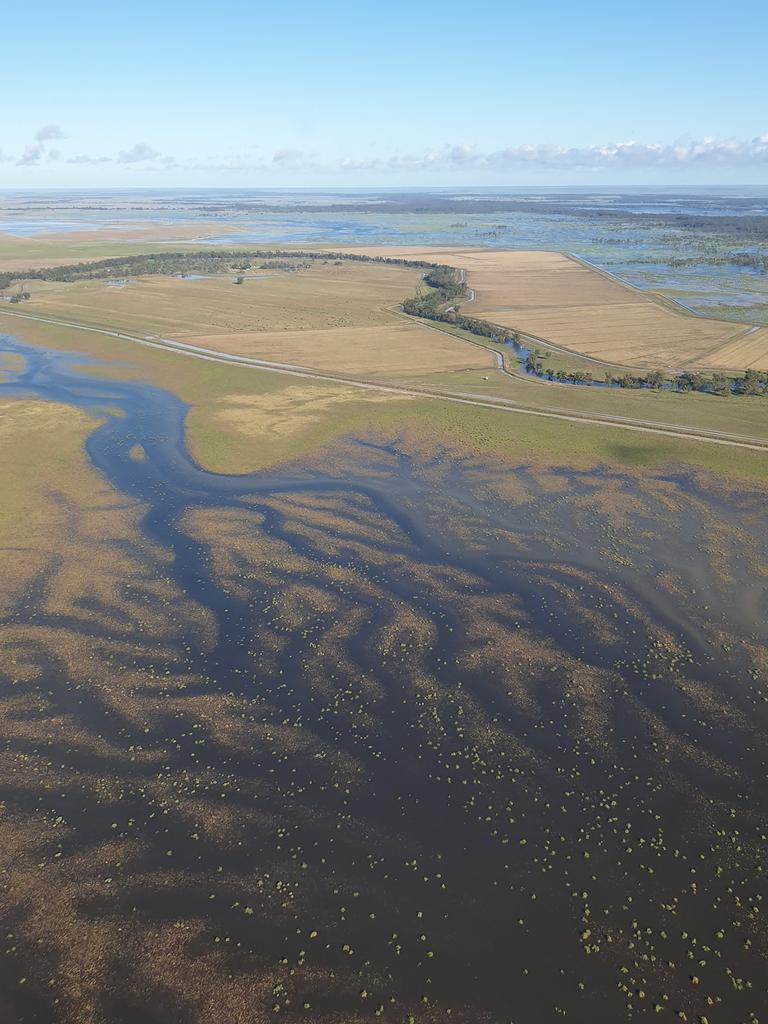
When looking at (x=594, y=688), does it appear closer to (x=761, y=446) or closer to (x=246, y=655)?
(x=246, y=655)

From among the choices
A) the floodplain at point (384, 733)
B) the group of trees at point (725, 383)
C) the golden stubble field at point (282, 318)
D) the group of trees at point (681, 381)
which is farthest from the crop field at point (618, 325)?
the floodplain at point (384, 733)

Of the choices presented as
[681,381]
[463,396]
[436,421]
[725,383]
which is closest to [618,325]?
[681,381]

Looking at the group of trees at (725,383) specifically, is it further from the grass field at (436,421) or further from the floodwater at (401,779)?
the floodwater at (401,779)

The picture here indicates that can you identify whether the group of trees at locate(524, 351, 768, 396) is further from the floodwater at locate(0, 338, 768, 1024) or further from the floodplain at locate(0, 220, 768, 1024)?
the floodwater at locate(0, 338, 768, 1024)

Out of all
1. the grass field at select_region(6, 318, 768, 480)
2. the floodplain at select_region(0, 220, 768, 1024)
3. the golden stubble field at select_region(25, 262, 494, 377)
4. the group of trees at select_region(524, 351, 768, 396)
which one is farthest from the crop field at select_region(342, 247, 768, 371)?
the floodplain at select_region(0, 220, 768, 1024)

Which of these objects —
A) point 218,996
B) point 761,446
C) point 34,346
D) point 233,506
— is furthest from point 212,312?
point 218,996
